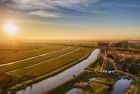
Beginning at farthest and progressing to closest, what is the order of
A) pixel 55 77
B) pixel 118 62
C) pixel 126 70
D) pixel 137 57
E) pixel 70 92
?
pixel 137 57
pixel 118 62
pixel 126 70
pixel 55 77
pixel 70 92

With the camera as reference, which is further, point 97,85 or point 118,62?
point 118,62

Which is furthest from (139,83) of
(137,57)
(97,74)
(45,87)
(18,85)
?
(137,57)

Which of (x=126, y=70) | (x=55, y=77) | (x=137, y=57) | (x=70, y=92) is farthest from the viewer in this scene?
(x=137, y=57)

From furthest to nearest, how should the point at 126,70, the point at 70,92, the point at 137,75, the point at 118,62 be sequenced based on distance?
the point at 118,62
the point at 126,70
the point at 137,75
the point at 70,92

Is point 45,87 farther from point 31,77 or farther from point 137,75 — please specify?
point 137,75

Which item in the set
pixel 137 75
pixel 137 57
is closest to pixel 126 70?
pixel 137 75

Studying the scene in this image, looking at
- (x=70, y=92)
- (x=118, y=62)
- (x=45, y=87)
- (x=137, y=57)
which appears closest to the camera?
(x=70, y=92)

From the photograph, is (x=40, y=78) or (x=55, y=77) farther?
(x=55, y=77)

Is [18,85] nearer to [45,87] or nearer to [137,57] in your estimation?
[45,87]

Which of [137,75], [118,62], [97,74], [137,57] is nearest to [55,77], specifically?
[97,74]
